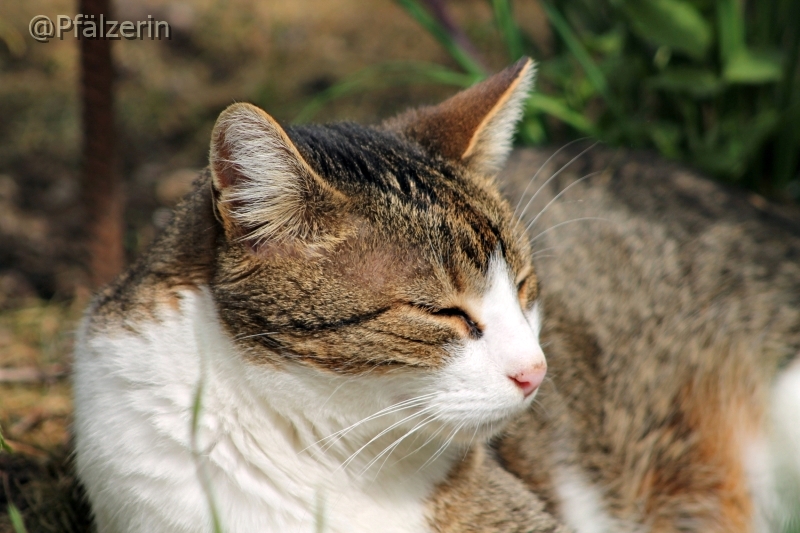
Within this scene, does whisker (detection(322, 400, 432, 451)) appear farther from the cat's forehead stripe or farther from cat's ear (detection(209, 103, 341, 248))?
cat's ear (detection(209, 103, 341, 248))

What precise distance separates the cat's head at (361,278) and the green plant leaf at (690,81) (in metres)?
1.92

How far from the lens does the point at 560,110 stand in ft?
12.3

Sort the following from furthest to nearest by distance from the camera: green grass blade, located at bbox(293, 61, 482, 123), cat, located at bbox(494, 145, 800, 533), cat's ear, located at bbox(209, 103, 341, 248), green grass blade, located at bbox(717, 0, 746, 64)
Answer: green grass blade, located at bbox(293, 61, 482, 123) → green grass blade, located at bbox(717, 0, 746, 64) → cat, located at bbox(494, 145, 800, 533) → cat's ear, located at bbox(209, 103, 341, 248)

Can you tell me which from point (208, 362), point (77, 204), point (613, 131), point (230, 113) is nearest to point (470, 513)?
point (208, 362)

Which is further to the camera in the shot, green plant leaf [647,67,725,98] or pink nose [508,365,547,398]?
green plant leaf [647,67,725,98]

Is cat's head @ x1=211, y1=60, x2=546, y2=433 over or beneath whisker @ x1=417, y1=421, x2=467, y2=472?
over

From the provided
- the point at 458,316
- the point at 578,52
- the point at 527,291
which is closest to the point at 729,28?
the point at 578,52

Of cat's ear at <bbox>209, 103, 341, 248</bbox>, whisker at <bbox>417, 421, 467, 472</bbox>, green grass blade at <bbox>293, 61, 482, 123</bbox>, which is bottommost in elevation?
whisker at <bbox>417, 421, 467, 472</bbox>

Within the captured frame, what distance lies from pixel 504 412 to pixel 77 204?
123 inches

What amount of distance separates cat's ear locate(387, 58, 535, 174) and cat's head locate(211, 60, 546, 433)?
0.92 ft

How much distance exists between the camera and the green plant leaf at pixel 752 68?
3445 millimetres

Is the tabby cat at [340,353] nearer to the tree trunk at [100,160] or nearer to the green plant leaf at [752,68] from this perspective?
the tree trunk at [100,160]

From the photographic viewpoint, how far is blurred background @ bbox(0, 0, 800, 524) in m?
3.44

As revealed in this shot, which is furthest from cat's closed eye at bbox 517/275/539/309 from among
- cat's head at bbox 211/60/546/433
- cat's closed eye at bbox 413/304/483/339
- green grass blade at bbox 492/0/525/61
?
green grass blade at bbox 492/0/525/61
